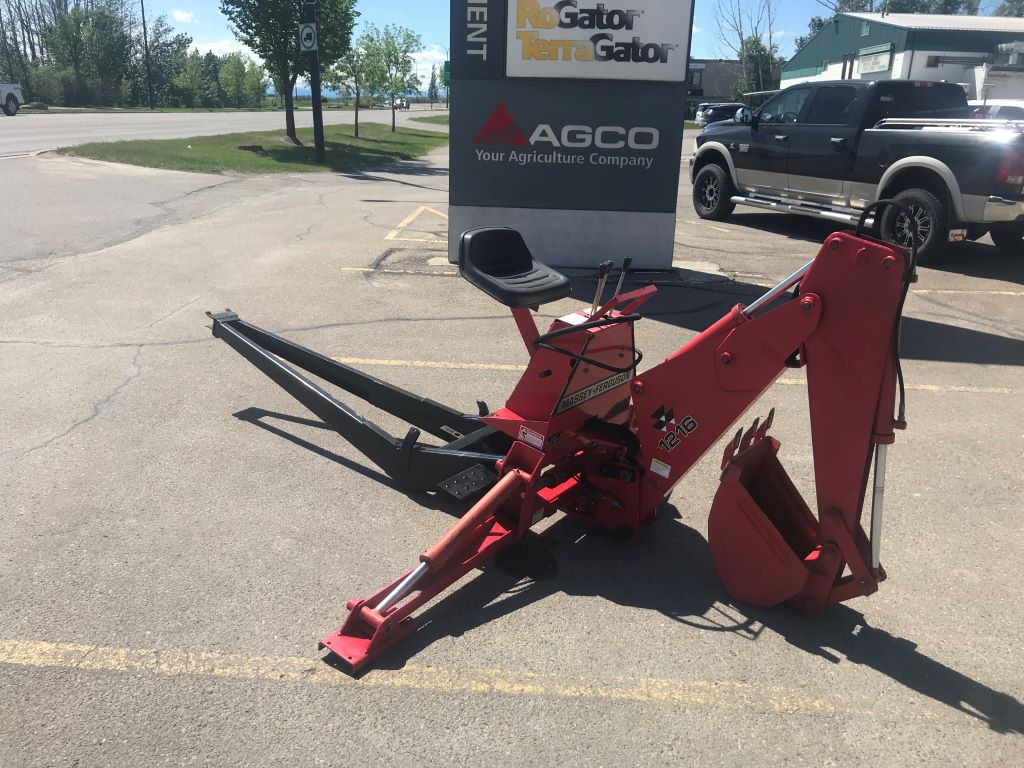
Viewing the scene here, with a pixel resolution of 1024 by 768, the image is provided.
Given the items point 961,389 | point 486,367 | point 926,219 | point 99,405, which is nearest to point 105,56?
point 926,219

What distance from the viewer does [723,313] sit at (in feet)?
26.3

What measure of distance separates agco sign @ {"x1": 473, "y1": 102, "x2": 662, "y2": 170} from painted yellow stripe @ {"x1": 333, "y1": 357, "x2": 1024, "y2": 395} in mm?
4140

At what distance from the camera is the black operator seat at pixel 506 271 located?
Answer: 3656 millimetres

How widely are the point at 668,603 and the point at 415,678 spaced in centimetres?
119

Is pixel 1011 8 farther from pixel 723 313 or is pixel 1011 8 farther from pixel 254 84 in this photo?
pixel 723 313

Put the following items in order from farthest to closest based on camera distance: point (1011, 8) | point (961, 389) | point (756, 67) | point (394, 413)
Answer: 1. point (1011, 8)
2. point (756, 67)
3. point (961, 389)
4. point (394, 413)

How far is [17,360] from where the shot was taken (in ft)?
20.3

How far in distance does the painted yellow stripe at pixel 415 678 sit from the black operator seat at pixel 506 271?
1.67 meters

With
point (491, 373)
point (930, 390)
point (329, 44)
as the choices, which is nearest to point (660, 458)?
point (491, 373)

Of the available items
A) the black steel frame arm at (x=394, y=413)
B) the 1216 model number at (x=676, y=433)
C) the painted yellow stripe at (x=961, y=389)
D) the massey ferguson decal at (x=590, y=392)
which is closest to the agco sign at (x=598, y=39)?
the painted yellow stripe at (x=961, y=389)

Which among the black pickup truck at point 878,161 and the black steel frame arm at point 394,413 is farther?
the black pickup truck at point 878,161

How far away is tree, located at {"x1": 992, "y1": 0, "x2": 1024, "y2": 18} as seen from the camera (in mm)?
72562

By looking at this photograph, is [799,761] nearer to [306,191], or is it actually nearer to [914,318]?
[914,318]

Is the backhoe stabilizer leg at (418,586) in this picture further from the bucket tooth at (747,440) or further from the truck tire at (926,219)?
the truck tire at (926,219)
